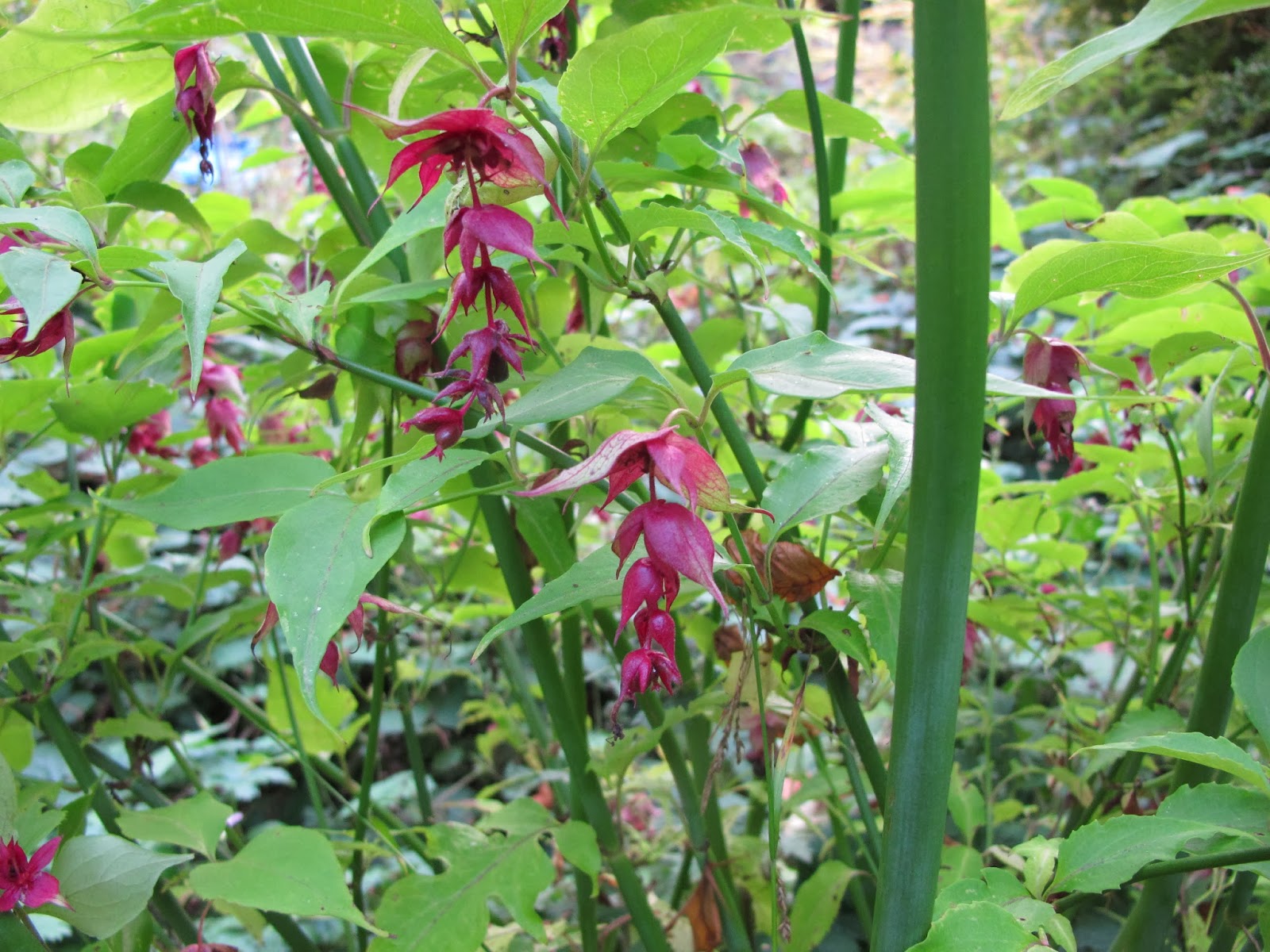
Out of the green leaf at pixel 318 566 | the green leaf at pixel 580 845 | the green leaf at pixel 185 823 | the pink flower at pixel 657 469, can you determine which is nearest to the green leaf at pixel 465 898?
the green leaf at pixel 580 845

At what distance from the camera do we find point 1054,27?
4.43 m

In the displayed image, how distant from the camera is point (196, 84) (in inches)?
21.1

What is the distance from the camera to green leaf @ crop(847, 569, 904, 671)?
0.44 meters

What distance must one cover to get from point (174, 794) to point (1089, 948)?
1.64 m

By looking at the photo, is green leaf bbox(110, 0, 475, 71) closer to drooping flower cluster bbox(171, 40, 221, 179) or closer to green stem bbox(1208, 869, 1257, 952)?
drooping flower cluster bbox(171, 40, 221, 179)

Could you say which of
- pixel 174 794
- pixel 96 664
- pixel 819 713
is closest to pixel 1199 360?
pixel 819 713

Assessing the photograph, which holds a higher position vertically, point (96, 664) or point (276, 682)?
point (276, 682)

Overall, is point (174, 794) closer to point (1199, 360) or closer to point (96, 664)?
point (96, 664)

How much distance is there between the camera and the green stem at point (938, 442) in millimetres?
306

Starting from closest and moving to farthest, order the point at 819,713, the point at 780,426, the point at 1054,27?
the point at 819,713, the point at 780,426, the point at 1054,27

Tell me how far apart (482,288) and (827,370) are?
0.52ft

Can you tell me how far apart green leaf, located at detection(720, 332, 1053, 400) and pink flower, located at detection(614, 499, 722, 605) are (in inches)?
3.0

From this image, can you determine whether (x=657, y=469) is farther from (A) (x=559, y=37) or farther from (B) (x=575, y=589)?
(A) (x=559, y=37)

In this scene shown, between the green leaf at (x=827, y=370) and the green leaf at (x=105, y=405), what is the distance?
0.45m
